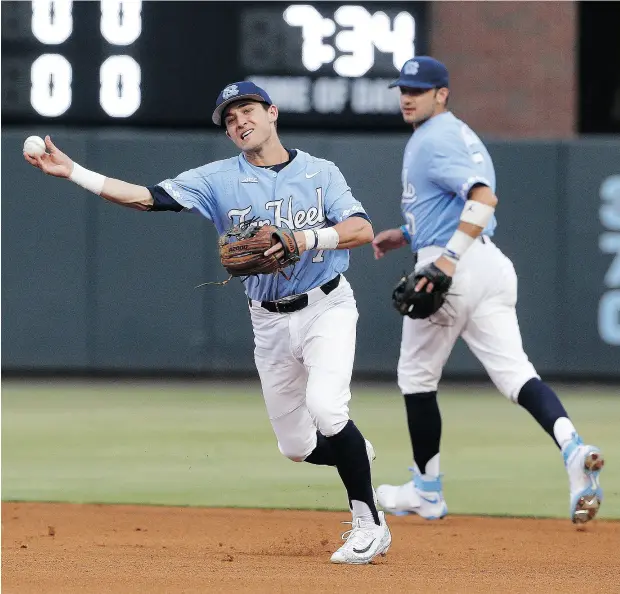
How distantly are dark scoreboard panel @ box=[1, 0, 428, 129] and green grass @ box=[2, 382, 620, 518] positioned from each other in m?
2.28

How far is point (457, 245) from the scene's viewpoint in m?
5.57

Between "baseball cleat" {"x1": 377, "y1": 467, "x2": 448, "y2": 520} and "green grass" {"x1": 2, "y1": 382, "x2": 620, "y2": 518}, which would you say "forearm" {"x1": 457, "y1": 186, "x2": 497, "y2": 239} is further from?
"green grass" {"x1": 2, "y1": 382, "x2": 620, "y2": 518}

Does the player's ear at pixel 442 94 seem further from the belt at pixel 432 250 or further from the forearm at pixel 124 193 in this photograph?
the forearm at pixel 124 193

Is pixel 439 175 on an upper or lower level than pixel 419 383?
upper

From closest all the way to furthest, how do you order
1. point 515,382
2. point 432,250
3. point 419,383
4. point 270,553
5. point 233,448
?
point 270,553
point 515,382
point 432,250
point 419,383
point 233,448

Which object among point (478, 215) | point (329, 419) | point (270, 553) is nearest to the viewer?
point (329, 419)

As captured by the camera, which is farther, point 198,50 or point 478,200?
point 198,50

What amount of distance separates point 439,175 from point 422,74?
462 millimetres

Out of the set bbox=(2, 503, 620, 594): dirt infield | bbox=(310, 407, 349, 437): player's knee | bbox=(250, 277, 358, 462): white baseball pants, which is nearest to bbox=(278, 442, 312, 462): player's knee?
bbox=(250, 277, 358, 462): white baseball pants

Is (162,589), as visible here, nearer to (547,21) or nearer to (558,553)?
(558,553)

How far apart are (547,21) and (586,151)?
50.8 inches

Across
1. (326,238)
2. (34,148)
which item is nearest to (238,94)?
(326,238)

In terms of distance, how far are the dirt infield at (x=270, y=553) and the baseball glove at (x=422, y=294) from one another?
89 cm

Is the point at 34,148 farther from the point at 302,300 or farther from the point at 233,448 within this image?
the point at 233,448
